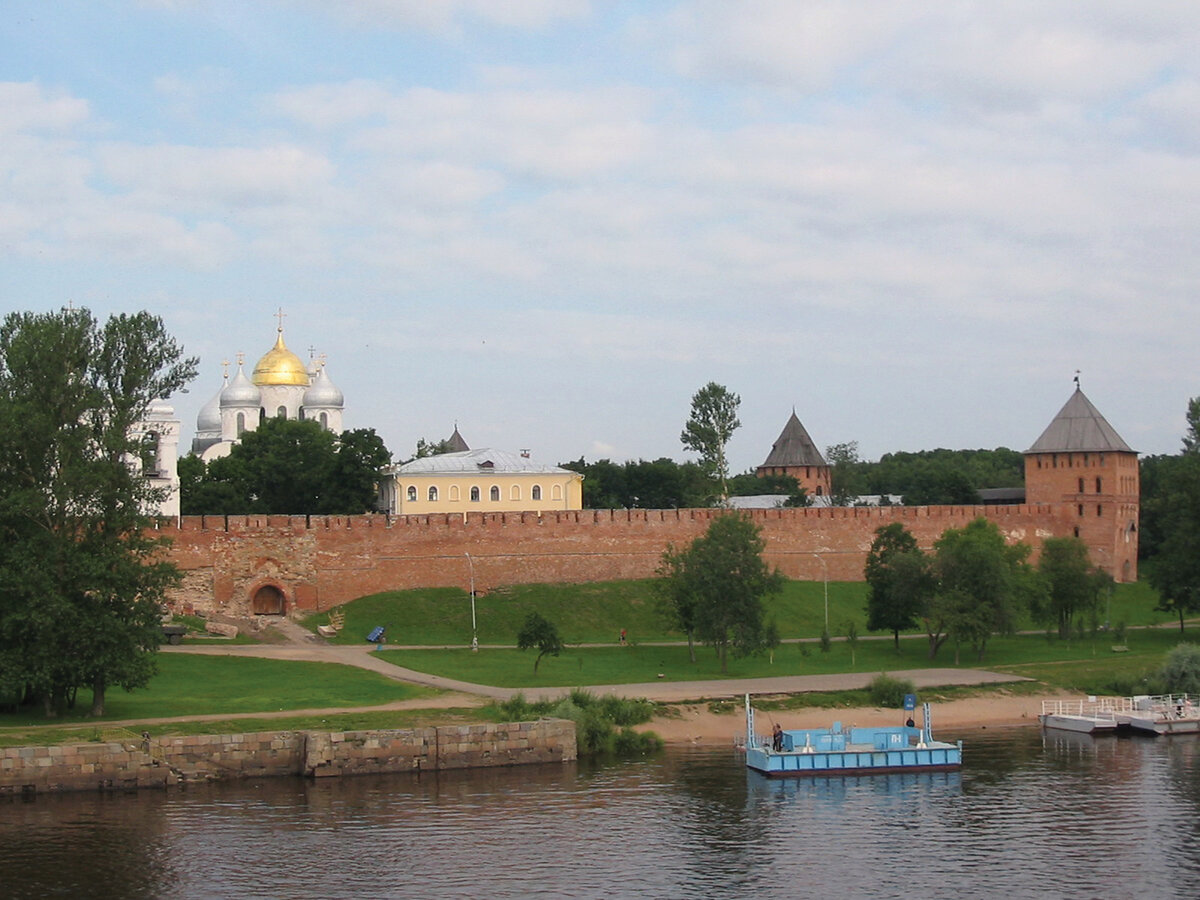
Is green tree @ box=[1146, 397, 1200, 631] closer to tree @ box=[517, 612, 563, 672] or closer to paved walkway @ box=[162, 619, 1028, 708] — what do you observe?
paved walkway @ box=[162, 619, 1028, 708]

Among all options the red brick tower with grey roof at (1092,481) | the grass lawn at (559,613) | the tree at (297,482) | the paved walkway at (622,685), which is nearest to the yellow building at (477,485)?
the tree at (297,482)

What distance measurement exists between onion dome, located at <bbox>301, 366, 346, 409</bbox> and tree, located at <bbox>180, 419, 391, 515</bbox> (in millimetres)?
12229

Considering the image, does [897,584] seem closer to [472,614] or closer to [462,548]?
[472,614]

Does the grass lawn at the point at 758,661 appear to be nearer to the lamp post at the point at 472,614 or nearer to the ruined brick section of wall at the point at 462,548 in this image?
the lamp post at the point at 472,614

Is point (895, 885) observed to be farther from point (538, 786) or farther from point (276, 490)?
point (276, 490)

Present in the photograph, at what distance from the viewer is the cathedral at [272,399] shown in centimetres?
6512

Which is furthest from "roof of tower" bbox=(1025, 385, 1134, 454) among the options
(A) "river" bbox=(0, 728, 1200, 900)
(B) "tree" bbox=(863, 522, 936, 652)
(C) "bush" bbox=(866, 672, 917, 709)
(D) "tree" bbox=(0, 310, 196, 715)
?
(D) "tree" bbox=(0, 310, 196, 715)

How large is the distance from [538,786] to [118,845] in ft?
20.4

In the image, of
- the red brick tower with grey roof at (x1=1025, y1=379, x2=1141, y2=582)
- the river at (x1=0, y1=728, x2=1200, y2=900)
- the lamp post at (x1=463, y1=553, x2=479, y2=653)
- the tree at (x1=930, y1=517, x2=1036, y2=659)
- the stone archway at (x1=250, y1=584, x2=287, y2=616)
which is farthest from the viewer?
the red brick tower with grey roof at (x1=1025, y1=379, x2=1141, y2=582)

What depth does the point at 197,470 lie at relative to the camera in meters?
54.0

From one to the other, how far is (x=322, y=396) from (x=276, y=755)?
41845 mm

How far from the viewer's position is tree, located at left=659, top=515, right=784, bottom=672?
32875 mm

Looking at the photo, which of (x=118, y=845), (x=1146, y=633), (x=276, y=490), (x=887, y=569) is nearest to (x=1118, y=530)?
(x=1146, y=633)

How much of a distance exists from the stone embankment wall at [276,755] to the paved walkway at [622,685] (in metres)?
2.21
